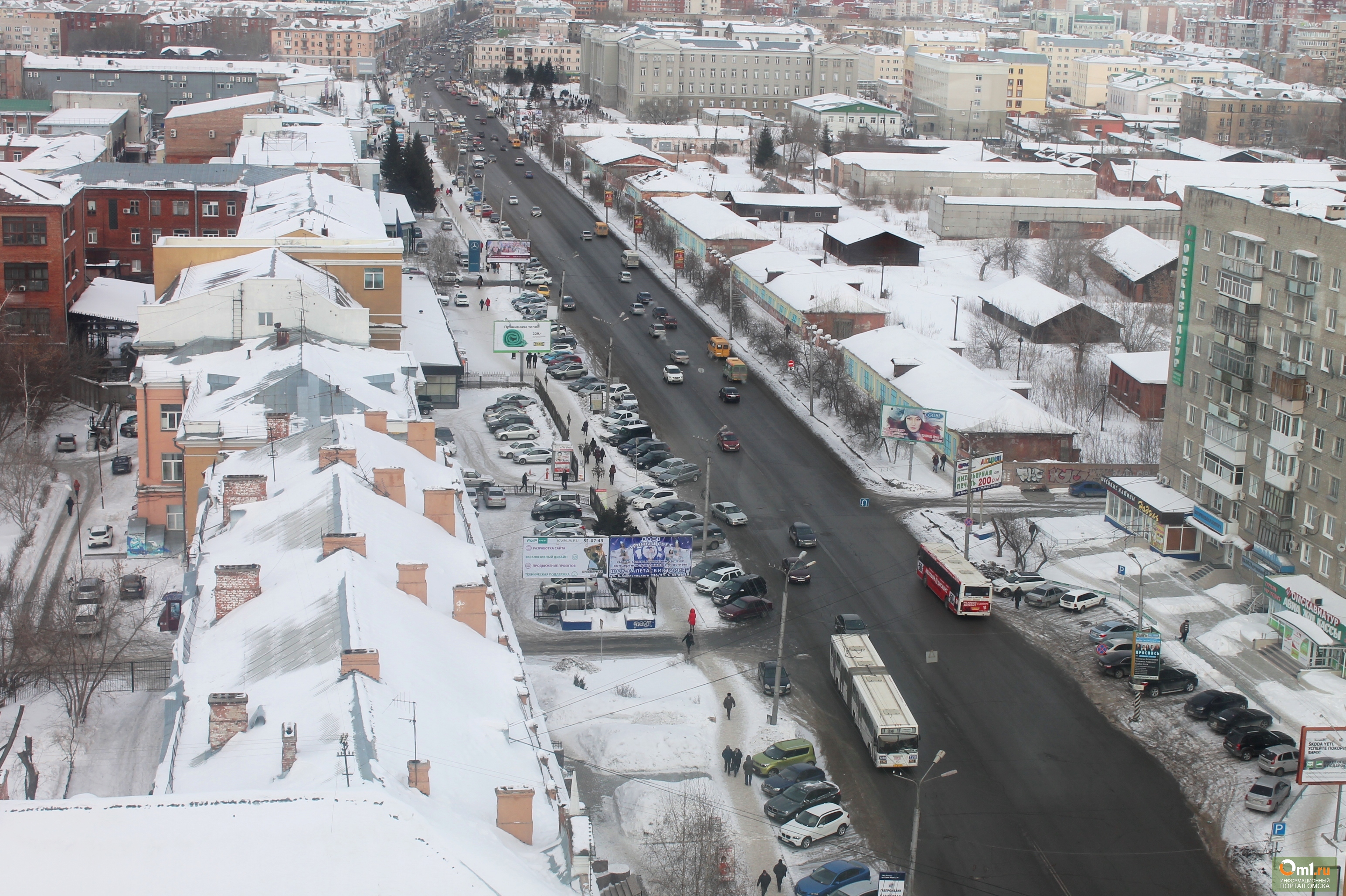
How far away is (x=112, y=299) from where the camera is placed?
69.6m

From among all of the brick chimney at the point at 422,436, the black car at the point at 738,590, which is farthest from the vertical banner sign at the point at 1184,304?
the brick chimney at the point at 422,436

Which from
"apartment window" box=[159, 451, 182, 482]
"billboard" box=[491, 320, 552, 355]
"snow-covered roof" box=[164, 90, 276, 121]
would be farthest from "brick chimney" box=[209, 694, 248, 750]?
"snow-covered roof" box=[164, 90, 276, 121]

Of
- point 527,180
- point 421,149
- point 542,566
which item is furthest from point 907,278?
point 542,566

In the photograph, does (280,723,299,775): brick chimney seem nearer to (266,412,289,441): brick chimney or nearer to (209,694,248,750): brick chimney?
(209,694,248,750): brick chimney

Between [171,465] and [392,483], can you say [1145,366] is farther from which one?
[171,465]

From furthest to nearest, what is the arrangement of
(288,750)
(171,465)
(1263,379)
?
(1263,379) → (171,465) → (288,750)

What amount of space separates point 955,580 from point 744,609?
6500 millimetres

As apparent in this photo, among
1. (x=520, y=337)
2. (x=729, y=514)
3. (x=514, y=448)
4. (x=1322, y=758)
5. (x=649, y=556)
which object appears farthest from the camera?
(x=520, y=337)

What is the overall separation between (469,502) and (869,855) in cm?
1525

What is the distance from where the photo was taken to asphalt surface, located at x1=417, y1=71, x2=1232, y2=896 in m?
32.8

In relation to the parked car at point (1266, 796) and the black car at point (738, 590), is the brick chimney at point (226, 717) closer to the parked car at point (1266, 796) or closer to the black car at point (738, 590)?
the black car at point (738, 590)

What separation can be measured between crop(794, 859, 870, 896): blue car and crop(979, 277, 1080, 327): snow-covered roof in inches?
2118

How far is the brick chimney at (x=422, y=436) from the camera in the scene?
4356cm

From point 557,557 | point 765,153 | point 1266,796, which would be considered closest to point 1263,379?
point 1266,796
